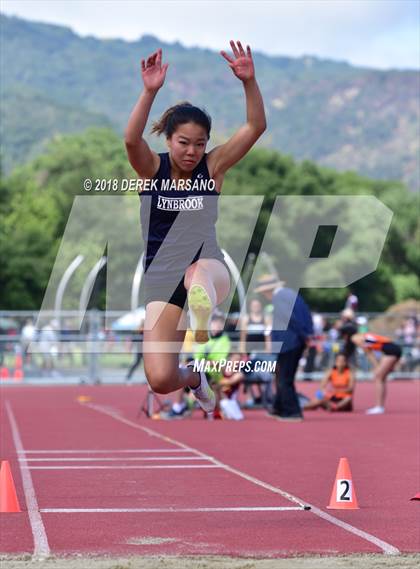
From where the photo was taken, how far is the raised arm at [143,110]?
6750 millimetres

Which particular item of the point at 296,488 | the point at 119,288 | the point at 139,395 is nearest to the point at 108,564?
the point at 296,488

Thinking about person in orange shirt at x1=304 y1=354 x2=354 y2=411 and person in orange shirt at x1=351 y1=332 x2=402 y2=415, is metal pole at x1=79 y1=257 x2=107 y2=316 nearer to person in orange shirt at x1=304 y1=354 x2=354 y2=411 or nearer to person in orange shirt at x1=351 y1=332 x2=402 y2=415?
person in orange shirt at x1=304 y1=354 x2=354 y2=411

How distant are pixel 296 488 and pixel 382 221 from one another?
198 feet

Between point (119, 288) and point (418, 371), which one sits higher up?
point (119, 288)

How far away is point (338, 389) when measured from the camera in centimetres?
1889

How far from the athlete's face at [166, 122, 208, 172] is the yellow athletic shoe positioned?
0.71m

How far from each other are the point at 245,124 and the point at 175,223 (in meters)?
0.70

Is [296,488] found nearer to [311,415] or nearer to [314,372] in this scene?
[311,415]

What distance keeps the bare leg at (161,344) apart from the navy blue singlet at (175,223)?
0.18 meters

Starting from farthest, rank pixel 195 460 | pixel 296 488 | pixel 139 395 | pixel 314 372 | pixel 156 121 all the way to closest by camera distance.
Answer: pixel 314 372 → pixel 139 395 → pixel 195 460 → pixel 296 488 → pixel 156 121

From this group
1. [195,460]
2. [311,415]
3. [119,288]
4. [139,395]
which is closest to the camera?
[195,460]

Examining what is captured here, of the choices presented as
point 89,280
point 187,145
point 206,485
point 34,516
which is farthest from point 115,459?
point 89,280

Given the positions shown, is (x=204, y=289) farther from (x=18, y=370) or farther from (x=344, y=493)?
(x=18, y=370)

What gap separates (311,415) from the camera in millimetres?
18266
